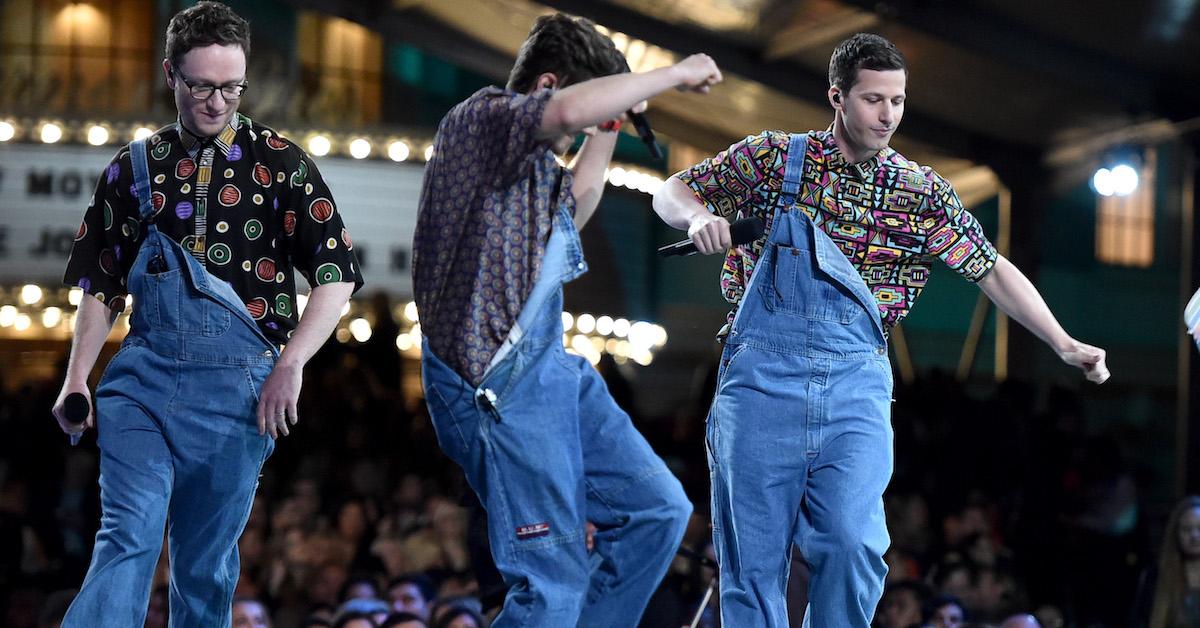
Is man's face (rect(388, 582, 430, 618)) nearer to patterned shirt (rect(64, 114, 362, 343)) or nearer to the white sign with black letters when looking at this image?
patterned shirt (rect(64, 114, 362, 343))

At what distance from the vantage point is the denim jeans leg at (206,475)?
4.14m

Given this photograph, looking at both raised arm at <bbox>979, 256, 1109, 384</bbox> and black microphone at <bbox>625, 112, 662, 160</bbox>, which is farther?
raised arm at <bbox>979, 256, 1109, 384</bbox>

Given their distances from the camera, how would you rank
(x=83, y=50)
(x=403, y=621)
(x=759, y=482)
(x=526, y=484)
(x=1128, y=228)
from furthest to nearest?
1. (x=1128, y=228)
2. (x=83, y=50)
3. (x=403, y=621)
4. (x=759, y=482)
5. (x=526, y=484)

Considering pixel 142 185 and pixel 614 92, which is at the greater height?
pixel 614 92

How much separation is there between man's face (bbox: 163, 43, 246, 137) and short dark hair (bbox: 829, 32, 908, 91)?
168 cm

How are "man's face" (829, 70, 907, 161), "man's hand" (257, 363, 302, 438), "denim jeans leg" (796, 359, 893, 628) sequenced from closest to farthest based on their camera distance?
"man's hand" (257, 363, 302, 438), "denim jeans leg" (796, 359, 893, 628), "man's face" (829, 70, 907, 161)

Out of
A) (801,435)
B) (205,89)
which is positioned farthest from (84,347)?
(801,435)

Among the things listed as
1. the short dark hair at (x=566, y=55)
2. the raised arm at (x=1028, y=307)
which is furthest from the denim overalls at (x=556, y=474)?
the raised arm at (x=1028, y=307)

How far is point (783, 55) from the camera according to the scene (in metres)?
11.5

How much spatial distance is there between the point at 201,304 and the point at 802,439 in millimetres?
1682

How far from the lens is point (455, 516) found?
9.31m

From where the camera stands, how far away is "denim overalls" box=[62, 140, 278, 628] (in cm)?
410

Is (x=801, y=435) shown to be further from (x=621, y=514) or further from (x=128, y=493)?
(x=128, y=493)

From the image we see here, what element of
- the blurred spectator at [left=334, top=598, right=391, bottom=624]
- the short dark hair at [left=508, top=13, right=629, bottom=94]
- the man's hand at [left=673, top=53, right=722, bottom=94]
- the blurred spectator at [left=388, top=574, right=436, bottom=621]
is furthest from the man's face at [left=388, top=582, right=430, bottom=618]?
the man's hand at [left=673, top=53, right=722, bottom=94]
